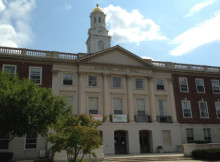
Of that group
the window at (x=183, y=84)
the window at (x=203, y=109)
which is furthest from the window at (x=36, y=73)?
the window at (x=203, y=109)

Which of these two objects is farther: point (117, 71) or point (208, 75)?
point (208, 75)

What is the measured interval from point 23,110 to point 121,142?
49.2 feet

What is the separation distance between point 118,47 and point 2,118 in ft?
60.5

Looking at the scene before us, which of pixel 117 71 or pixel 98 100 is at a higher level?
pixel 117 71

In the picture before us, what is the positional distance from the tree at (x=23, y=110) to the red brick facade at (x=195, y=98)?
60.9 feet

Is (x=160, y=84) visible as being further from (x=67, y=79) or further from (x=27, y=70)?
(x=27, y=70)

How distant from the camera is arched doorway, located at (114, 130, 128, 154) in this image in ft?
94.3

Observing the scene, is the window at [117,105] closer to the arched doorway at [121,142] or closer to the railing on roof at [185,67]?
the arched doorway at [121,142]

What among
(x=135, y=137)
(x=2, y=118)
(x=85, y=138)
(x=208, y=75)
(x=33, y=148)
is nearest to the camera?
(x=85, y=138)

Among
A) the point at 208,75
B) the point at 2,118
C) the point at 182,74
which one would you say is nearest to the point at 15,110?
the point at 2,118

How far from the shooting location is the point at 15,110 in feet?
58.0

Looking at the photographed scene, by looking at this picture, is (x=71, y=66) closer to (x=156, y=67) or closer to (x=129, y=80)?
(x=129, y=80)

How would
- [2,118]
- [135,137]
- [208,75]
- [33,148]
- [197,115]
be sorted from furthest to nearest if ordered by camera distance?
[208,75], [197,115], [135,137], [33,148], [2,118]

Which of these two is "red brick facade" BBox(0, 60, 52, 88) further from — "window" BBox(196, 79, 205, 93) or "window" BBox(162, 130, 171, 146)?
"window" BBox(196, 79, 205, 93)
